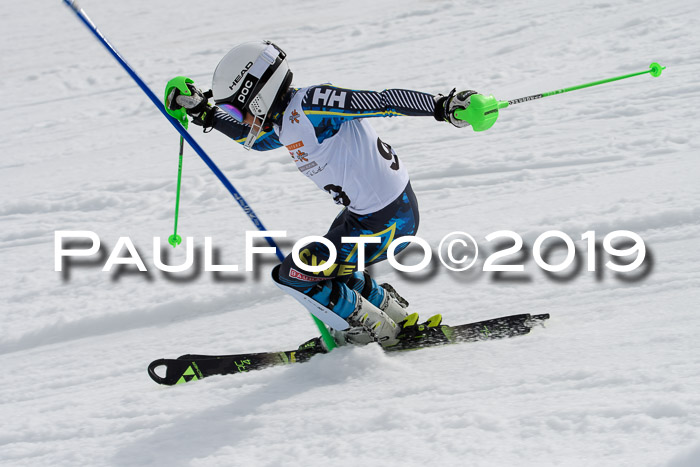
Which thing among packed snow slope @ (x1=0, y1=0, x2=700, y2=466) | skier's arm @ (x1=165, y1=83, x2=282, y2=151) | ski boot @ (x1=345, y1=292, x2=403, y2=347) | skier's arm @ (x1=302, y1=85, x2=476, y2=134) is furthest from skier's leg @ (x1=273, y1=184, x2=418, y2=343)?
skier's arm @ (x1=165, y1=83, x2=282, y2=151)

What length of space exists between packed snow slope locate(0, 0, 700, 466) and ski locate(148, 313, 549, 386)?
0.26 ft

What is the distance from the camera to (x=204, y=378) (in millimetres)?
4137

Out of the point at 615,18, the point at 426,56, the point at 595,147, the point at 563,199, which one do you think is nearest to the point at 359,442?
the point at 563,199

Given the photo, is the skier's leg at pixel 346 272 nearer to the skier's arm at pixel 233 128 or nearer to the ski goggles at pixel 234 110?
the skier's arm at pixel 233 128

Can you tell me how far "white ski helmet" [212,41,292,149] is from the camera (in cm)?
340

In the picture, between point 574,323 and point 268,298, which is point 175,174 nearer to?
point 268,298

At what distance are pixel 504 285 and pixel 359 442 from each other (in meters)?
1.94

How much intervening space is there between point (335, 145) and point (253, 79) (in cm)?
53

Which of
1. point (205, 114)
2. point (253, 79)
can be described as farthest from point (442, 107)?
point (205, 114)

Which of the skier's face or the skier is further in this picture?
the skier's face

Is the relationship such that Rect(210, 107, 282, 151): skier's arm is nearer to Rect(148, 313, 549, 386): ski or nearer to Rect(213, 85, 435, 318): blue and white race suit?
Rect(213, 85, 435, 318): blue and white race suit

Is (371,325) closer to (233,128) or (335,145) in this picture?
(335,145)

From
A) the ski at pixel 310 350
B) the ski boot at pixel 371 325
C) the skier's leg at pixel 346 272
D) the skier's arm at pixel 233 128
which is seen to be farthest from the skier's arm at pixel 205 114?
the ski at pixel 310 350

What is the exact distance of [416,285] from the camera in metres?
4.94
